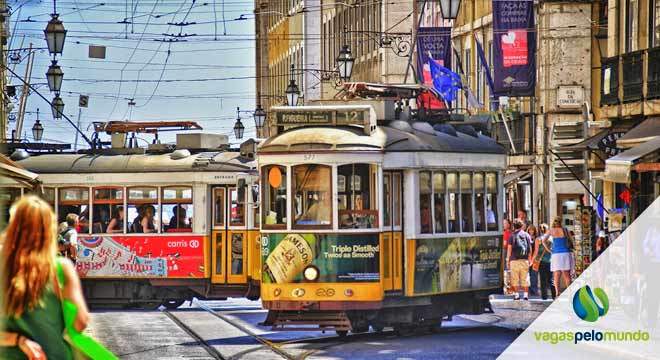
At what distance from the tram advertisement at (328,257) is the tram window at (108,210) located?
9328 mm

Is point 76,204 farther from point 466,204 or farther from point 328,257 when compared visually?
point 328,257

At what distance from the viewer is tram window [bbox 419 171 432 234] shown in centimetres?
2334

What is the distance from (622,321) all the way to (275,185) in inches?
209

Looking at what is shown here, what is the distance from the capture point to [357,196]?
75.3ft

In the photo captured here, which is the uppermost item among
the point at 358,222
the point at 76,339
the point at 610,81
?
the point at 610,81

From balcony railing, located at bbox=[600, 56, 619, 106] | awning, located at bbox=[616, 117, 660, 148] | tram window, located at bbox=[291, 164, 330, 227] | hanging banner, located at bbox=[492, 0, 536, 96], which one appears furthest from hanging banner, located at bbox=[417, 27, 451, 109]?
tram window, located at bbox=[291, 164, 330, 227]

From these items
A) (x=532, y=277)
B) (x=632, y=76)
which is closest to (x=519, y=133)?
(x=532, y=277)

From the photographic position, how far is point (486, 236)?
81.5 ft

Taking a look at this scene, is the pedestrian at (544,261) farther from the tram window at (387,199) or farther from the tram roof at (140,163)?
the tram window at (387,199)

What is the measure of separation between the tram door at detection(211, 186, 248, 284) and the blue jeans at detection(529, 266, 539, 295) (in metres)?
5.63

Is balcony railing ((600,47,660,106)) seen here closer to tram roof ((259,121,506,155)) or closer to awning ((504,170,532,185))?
tram roof ((259,121,506,155))

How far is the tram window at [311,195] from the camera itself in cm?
2273

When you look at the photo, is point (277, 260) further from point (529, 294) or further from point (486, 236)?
point (529, 294)

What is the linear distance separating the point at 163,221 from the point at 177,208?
0.33 meters
